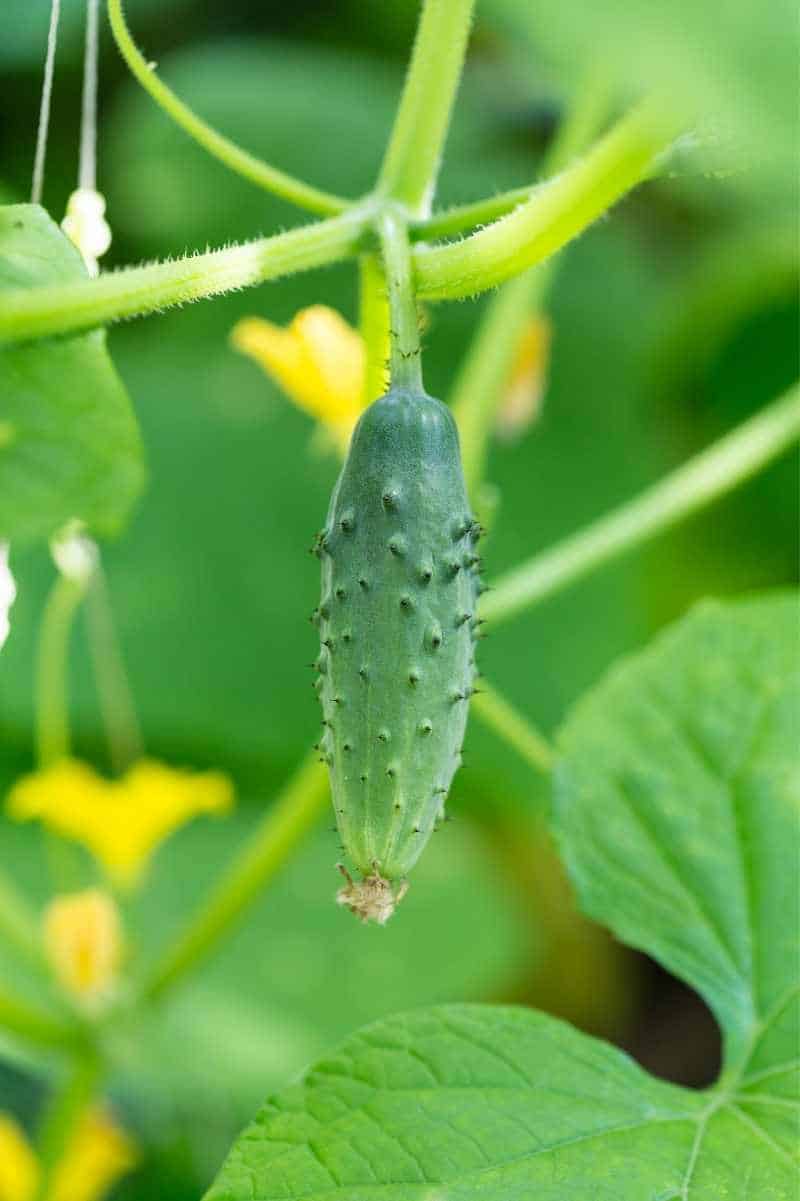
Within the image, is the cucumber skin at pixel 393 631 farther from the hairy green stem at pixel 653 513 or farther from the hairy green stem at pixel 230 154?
the hairy green stem at pixel 653 513

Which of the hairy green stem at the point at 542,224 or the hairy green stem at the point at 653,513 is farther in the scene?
the hairy green stem at the point at 653,513

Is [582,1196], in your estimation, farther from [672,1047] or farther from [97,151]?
[97,151]

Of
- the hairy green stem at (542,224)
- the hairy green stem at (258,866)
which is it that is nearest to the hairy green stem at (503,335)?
the hairy green stem at (258,866)

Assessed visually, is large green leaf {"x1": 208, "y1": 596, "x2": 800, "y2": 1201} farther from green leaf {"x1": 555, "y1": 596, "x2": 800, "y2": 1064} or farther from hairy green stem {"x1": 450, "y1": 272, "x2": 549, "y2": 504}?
hairy green stem {"x1": 450, "y1": 272, "x2": 549, "y2": 504}

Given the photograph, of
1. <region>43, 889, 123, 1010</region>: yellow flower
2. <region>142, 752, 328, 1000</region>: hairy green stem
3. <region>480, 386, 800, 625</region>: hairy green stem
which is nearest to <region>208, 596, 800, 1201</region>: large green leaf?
<region>480, 386, 800, 625</region>: hairy green stem

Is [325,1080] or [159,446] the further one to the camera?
[159,446]

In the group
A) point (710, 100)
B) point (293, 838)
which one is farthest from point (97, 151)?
point (710, 100)

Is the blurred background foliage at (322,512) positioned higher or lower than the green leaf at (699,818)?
higher
